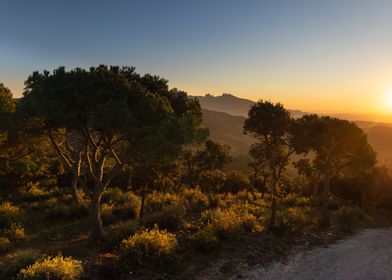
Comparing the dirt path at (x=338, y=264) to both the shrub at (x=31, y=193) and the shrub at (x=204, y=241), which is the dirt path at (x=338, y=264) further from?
the shrub at (x=31, y=193)

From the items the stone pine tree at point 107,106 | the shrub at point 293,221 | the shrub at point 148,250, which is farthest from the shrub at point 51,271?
the shrub at point 293,221

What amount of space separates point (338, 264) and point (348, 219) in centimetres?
1230

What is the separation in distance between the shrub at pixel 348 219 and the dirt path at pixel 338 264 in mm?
3903

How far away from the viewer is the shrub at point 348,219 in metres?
23.5

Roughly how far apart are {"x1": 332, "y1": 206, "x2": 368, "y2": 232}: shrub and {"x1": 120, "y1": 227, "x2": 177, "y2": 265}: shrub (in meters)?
15.8

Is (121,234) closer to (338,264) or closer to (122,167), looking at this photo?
(122,167)

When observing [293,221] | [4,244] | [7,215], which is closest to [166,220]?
[4,244]

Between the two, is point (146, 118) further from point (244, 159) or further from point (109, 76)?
point (244, 159)

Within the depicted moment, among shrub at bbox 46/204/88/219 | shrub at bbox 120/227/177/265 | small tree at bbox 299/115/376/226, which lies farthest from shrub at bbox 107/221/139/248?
small tree at bbox 299/115/376/226

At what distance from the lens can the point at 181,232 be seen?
16.9 meters

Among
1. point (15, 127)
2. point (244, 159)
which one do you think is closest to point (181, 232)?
point (15, 127)

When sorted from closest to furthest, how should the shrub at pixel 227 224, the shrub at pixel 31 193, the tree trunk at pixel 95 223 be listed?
the tree trunk at pixel 95 223
the shrub at pixel 227 224
the shrub at pixel 31 193

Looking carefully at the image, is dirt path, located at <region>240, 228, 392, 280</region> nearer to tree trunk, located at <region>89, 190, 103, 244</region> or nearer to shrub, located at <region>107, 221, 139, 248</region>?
shrub, located at <region>107, 221, 139, 248</region>

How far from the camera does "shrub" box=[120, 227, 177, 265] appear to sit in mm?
12078
